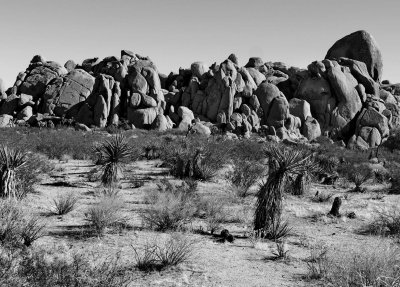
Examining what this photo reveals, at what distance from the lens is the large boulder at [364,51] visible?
209 ft

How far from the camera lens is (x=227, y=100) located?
188 ft

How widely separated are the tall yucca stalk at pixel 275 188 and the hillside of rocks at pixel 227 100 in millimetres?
39280

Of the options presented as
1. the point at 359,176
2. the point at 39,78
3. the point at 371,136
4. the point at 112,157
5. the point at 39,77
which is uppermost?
the point at 39,77

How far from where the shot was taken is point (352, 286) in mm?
5891

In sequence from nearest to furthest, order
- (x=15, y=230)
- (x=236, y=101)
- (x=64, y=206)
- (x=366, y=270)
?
(x=366, y=270) < (x=15, y=230) < (x=64, y=206) < (x=236, y=101)

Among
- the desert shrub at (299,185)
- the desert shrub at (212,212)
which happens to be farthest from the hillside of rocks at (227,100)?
the desert shrub at (212,212)

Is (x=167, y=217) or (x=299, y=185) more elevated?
(x=299, y=185)

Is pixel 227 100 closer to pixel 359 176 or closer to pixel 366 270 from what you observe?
pixel 359 176

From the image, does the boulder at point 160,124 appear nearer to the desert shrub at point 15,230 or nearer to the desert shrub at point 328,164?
the desert shrub at point 328,164

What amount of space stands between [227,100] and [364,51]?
1059 inches

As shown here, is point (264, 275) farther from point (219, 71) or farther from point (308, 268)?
point (219, 71)

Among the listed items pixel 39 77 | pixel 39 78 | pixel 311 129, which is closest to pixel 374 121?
pixel 311 129

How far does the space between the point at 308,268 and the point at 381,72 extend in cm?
6715

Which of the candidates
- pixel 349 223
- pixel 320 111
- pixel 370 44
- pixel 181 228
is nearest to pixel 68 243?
pixel 181 228
